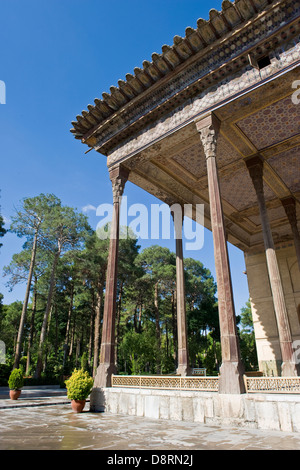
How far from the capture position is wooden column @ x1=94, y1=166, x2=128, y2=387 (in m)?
8.15

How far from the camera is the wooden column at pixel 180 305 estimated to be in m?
10.5

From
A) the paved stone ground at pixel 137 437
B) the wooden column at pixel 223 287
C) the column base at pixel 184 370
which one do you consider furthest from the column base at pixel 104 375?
the wooden column at pixel 223 287

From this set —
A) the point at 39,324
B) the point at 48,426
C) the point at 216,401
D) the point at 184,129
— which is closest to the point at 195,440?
the point at 216,401

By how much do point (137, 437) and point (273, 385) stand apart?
2720 mm

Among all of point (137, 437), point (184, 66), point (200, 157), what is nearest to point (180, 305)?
point (200, 157)

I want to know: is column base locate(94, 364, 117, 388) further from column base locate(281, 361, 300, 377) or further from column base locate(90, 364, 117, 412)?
column base locate(281, 361, 300, 377)

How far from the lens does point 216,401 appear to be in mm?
5688

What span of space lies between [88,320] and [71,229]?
14284mm

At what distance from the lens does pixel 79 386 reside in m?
7.72

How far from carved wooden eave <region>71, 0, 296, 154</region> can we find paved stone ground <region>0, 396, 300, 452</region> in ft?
27.1

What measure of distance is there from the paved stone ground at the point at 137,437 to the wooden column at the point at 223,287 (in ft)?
3.00
